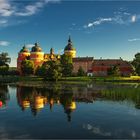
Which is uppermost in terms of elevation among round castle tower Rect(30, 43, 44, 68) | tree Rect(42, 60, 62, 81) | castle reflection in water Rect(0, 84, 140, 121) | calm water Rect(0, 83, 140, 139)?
round castle tower Rect(30, 43, 44, 68)

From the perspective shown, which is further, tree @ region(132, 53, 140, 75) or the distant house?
the distant house

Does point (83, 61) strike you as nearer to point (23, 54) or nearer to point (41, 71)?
point (23, 54)

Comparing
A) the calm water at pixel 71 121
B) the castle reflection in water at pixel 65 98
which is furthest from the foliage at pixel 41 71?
the calm water at pixel 71 121

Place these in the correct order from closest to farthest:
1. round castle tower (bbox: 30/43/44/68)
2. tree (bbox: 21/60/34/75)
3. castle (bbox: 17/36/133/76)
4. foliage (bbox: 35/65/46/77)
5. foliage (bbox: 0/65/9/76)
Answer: foliage (bbox: 35/65/46/77)
tree (bbox: 21/60/34/75)
castle (bbox: 17/36/133/76)
foliage (bbox: 0/65/9/76)
round castle tower (bbox: 30/43/44/68)

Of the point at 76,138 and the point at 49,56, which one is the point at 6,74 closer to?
the point at 49,56

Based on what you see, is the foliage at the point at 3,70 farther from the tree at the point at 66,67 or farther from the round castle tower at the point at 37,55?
the tree at the point at 66,67

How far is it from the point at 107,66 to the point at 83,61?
40.8ft

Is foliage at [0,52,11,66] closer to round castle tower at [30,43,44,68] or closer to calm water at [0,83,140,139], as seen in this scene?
round castle tower at [30,43,44,68]

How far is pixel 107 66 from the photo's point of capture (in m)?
109

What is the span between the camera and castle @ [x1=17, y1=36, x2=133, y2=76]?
106 meters

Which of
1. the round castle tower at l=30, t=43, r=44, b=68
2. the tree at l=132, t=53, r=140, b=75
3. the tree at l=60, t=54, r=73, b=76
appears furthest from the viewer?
the round castle tower at l=30, t=43, r=44, b=68

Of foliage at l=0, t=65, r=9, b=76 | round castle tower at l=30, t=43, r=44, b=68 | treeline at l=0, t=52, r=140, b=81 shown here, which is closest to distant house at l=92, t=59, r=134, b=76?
treeline at l=0, t=52, r=140, b=81

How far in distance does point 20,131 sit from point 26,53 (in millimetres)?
105599

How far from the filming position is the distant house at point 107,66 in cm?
10356
